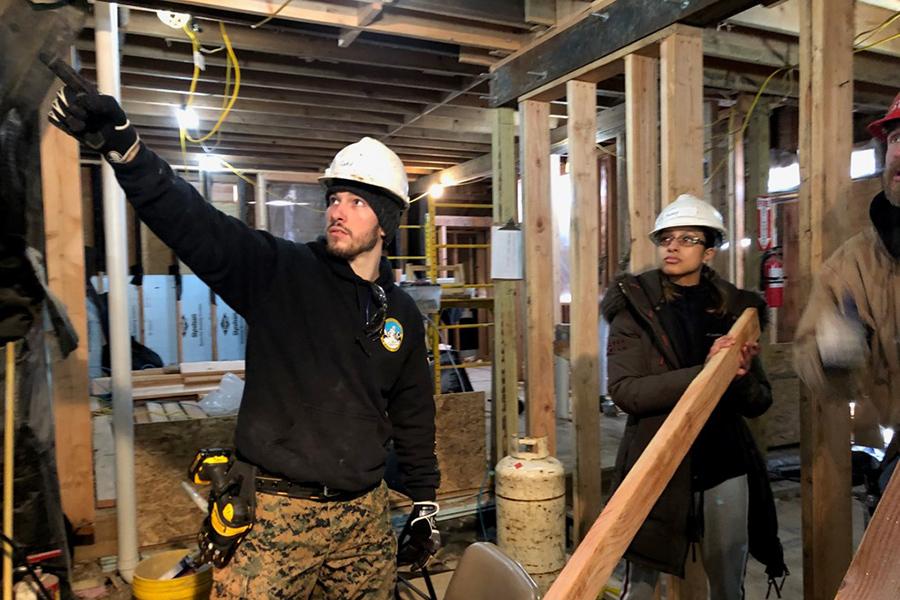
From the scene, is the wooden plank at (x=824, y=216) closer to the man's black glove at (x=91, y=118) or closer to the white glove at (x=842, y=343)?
the white glove at (x=842, y=343)

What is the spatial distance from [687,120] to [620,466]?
1341 mm

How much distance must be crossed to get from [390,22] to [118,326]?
1.89 metres

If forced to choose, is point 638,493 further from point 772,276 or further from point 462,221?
point 462,221

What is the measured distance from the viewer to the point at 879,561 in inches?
27.6

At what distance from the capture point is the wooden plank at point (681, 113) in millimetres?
2408

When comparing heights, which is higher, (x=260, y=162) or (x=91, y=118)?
(x=260, y=162)

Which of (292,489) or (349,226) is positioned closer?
(292,489)

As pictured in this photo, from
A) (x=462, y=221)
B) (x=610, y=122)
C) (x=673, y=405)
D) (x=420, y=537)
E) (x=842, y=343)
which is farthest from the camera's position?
(x=462, y=221)

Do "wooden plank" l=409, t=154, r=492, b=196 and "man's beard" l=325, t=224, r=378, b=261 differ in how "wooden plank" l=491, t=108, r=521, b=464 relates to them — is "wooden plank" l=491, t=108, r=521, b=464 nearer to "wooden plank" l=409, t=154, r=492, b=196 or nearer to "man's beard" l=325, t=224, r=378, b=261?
"man's beard" l=325, t=224, r=378, b=261

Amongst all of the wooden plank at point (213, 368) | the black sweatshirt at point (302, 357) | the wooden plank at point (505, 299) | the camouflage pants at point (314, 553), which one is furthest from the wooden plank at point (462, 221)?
the camouflage pants at point (314, 553)

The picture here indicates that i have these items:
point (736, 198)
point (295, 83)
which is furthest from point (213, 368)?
point (736, 198)

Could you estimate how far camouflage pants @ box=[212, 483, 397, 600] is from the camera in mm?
1572

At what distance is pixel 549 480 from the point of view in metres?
2.91

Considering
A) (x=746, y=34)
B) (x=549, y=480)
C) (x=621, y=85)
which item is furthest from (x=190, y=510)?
(x=746, y=34)
